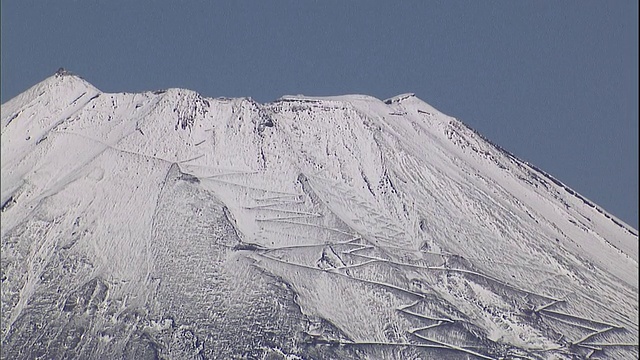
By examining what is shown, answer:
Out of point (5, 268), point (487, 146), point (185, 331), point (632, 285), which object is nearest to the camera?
point (185, 331)

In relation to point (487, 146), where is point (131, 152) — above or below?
below

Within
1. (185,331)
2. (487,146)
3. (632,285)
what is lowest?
(185,331)

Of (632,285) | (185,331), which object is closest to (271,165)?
(185,331)

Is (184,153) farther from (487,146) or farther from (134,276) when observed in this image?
(487,146)

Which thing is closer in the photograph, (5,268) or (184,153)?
(5,268)

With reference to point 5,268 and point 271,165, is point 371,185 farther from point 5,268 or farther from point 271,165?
point 5,268

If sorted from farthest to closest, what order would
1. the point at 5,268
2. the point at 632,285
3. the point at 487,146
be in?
the point at 487,146 → the point at 632,285 → the point at 5,268
